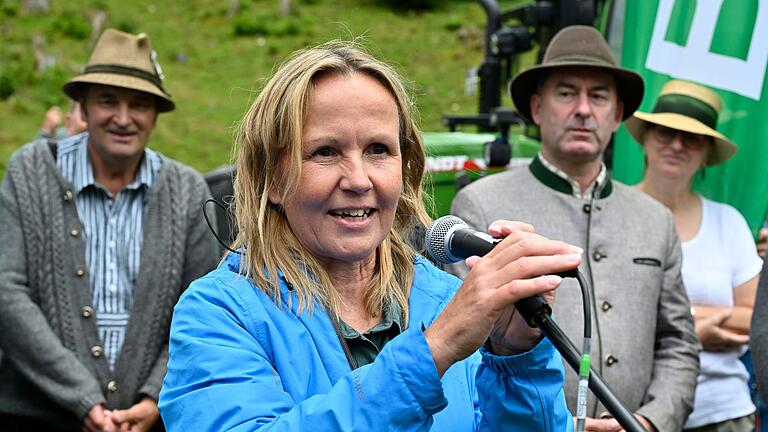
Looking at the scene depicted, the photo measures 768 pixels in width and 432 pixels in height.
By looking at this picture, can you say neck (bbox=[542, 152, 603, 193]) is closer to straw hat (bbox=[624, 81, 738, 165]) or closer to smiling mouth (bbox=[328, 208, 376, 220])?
straw hat (bbox=[624, 81, 738, 165])

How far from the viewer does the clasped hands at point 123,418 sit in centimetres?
375

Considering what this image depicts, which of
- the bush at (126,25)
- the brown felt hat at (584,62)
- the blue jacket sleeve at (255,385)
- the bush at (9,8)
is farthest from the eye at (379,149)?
the bush at (9,8)

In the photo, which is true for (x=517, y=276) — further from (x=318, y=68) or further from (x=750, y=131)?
(x=750, y=131)

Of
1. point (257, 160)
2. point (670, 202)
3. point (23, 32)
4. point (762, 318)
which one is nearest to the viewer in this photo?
point (257, 160)

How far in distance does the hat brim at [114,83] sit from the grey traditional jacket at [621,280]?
1.50 m

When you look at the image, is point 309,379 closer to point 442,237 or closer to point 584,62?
point 442,237

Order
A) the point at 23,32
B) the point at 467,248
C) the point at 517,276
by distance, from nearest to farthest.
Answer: the point at 517,276, the point at 467,248, the point at 23,32

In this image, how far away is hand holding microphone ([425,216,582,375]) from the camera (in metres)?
1.50

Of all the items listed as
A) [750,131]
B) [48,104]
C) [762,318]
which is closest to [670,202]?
[750,131]

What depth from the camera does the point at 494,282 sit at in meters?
1.55

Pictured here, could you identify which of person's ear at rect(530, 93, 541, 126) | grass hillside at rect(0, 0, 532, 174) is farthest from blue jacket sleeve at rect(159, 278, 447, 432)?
grass hillside at rect(0, 0, 532, 174)

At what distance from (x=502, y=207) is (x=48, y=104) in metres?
14.4

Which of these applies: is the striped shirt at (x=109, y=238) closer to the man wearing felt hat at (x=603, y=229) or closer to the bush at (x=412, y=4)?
the man wearing felt hat at (x=603, y=229)

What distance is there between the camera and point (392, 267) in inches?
82.2
